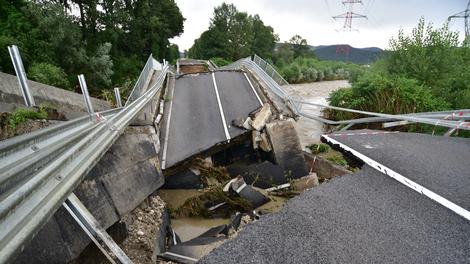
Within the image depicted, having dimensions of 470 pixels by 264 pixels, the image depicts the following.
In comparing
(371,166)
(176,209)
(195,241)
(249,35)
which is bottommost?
(176,209)

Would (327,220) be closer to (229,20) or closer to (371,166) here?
(371,166)

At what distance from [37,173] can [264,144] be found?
6.67 m

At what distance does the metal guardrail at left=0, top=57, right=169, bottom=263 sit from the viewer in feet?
5.66

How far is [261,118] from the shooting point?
29.9ft

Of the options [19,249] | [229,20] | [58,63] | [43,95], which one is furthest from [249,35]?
[19,249]

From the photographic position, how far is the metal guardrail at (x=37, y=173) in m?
1.73

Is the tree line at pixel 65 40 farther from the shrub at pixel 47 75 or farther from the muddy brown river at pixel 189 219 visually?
the muddy brown river at pixel 189 219

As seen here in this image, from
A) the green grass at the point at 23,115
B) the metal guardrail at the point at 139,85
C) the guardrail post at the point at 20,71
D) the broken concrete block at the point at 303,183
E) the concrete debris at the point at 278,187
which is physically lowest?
the concrete debris at the point at 278,187

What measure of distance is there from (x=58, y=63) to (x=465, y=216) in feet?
64.6

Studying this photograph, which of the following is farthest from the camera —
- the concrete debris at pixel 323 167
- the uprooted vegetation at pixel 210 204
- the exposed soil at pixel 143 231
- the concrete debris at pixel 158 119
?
the concrete debris at pixel 158 119

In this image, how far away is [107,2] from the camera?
85.6 feet

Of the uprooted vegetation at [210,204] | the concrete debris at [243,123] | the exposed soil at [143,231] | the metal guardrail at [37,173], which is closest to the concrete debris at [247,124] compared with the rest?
the concrete debris at [243,123]

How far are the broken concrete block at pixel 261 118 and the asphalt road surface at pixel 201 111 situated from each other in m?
0.55

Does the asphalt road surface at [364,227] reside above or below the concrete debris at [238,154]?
above
